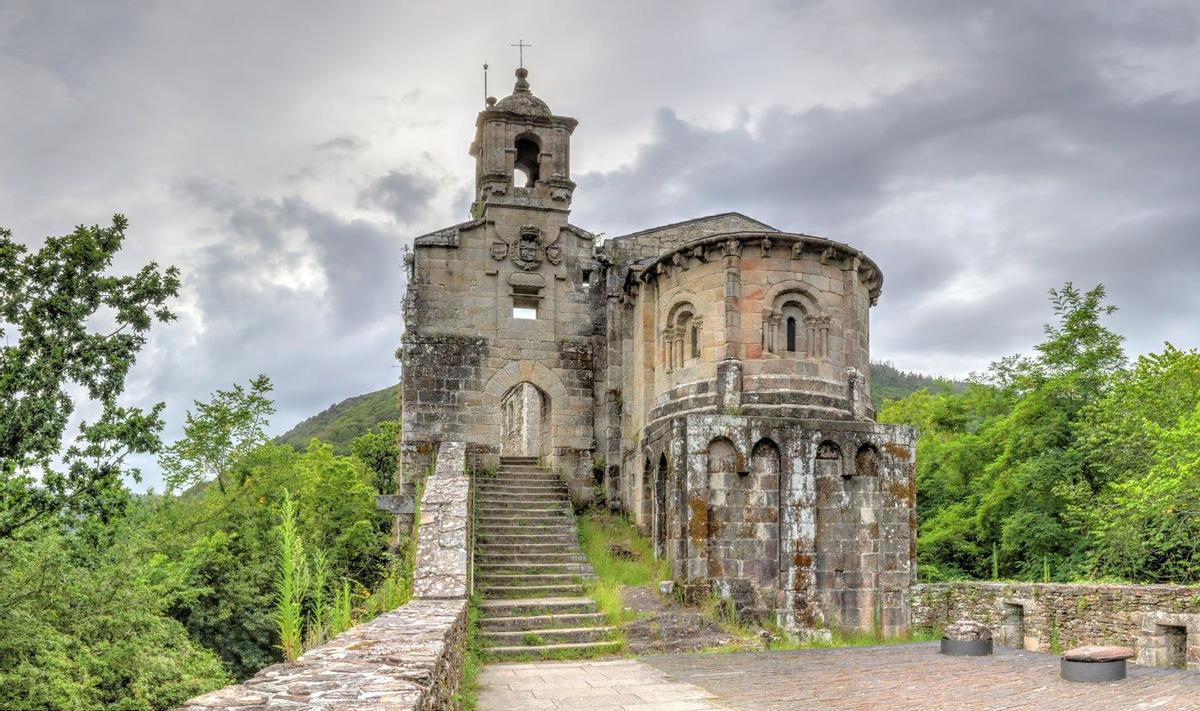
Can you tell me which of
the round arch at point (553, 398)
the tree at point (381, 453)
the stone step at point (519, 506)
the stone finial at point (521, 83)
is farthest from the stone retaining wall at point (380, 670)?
the tree at point (381, 453)

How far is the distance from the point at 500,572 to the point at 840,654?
16.6 ft

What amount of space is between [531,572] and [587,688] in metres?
5.08

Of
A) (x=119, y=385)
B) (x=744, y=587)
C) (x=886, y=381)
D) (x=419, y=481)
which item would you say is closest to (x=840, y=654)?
(x=744, y=587)

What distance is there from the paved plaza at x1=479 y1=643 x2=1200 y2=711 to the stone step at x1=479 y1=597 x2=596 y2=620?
1492mm

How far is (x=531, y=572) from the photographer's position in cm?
1441

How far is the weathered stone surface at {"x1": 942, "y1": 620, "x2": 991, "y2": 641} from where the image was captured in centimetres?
1192

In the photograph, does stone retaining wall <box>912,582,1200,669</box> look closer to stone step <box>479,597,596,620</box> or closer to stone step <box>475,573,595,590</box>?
stone step <box>475,573,595,590</box>

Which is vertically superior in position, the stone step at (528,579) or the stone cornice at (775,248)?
the stone cornice at (775,248)

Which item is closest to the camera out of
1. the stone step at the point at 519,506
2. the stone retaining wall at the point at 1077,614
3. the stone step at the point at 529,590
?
the stone retaining wall at the point at 1077,614

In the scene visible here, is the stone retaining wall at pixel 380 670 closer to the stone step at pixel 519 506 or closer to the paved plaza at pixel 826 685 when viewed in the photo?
the paved plaza at pixel 826 685

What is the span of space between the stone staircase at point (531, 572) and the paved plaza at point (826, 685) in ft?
2.31

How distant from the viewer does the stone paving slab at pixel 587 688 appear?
27.7 ft

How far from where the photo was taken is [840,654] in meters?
12.4

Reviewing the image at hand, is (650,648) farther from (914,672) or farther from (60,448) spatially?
(60,448)
